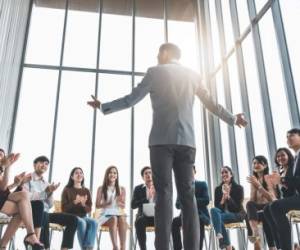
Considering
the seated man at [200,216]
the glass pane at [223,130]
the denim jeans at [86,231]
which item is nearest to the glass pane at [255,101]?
the glass pane at [223,130]

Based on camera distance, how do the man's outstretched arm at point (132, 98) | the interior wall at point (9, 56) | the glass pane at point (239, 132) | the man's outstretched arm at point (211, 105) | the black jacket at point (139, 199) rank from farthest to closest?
the interior wall at point (9, 56), the glass pane at point (239, 132), the black jacket at point (139, 199), the man's outstretched arm at point (211, 105), the man's outstretched arm at point (132, 98)

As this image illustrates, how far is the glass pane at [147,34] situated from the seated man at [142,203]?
285cm

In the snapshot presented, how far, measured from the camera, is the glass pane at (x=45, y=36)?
626cm

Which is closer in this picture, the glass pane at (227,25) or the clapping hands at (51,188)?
the clapping hands at (51,188)

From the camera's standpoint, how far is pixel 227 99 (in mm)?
5531

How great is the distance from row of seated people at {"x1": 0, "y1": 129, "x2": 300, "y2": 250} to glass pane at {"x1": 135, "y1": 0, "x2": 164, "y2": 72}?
9.50 feet

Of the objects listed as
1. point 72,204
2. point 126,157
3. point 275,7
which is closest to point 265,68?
point 275,7

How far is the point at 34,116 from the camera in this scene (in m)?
5.77

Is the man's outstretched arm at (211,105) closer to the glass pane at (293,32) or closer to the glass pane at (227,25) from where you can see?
the glass pane at (293,32)

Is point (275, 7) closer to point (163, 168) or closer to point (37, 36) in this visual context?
point (163, 168)

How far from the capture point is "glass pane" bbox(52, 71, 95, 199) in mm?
5480

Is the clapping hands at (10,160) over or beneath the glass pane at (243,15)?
beneath

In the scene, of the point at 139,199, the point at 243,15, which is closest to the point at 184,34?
the point at 243,15

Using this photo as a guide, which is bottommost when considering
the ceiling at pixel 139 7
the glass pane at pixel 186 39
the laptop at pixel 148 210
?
the laptop at pixel 148 210
